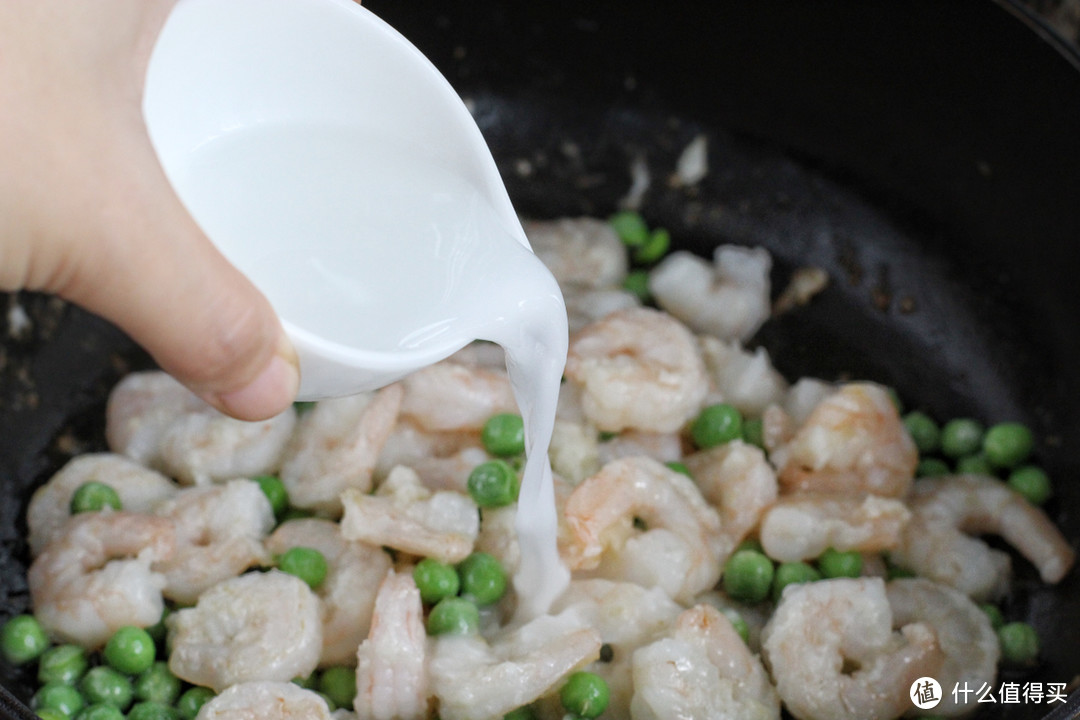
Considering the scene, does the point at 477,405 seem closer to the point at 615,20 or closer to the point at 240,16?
the point at 240,16

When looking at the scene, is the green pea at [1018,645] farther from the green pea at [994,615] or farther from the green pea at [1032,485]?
the green pea at [1032,485]

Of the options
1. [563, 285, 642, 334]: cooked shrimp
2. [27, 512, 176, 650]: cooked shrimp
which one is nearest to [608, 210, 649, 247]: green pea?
[563, 285, 642, 334]: cooked shrimp

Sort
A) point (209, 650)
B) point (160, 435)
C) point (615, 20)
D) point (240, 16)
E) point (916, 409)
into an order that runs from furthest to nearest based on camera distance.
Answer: point (615, 20) < point (916, 409) < point (160, 435) < point (209, 650) < point (240, 16)

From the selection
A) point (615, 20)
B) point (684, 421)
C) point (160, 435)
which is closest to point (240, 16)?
point (160, 435)

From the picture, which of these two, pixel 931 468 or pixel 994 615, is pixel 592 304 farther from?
pixel 994 615

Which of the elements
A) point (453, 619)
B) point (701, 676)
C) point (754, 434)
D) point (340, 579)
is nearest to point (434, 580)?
point (453, 619)

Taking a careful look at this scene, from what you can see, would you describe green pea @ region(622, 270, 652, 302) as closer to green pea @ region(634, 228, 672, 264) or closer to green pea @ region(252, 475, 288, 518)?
green pea @ region(634, 228, 672, 264)
